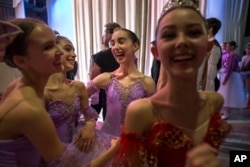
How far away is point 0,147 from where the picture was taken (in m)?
0.90

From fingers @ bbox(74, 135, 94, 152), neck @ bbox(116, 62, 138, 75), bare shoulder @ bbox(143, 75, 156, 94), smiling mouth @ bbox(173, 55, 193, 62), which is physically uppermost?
smiling mouth @ bbox(173, 55, 193, 62)

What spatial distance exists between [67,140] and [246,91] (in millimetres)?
4456

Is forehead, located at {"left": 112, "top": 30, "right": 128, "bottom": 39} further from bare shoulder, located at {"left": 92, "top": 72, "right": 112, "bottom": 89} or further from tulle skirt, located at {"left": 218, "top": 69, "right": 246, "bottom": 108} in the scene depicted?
Result: tulle skirt, located at {"left": 218, "top": 69, "right": 246, "bottom": 108}

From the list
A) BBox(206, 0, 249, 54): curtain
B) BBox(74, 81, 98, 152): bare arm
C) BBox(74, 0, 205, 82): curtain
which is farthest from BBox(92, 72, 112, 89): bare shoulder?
BBox(206, 0, 249, 54): curtain

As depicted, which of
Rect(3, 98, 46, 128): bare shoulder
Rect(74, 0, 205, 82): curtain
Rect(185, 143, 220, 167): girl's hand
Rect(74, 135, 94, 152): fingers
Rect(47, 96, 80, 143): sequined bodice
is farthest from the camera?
Rect(74, 0, 205, 82): curtain

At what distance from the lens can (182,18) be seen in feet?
2.51

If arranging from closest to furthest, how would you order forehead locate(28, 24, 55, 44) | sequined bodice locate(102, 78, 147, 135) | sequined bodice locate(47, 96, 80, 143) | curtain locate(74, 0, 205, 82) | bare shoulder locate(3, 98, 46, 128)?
bare shoulder locate(3, 98, 46, 128), forehead locate(28, 24, 55, 44), sequined bodice locate(47, 96, 80, 143), sequined bodice locate(102, 78, 147, 135), curtain locate(74, 0, 205, 82)

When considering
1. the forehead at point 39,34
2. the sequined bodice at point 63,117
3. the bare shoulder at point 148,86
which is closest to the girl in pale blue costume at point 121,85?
the bare shoulder at point 148,86

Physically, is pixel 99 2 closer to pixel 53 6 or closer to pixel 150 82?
pixel 53 6

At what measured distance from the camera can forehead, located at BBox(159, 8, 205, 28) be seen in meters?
0.76

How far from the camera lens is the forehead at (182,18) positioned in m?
0.76

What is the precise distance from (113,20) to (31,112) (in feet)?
12.1

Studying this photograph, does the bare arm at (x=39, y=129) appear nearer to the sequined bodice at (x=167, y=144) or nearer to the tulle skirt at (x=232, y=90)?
the sequined bodice at (x=167, y=144)

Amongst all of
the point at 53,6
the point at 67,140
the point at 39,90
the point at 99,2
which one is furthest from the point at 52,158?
the point at 53,6
